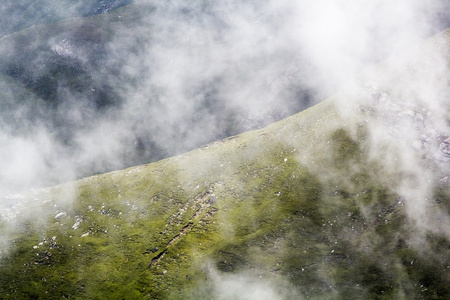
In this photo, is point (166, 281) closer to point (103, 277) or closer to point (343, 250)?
point (103, 277)

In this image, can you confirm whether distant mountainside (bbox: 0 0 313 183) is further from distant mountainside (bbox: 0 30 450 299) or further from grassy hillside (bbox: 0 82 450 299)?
distant mountainside (bbox: 0 30 450 299)

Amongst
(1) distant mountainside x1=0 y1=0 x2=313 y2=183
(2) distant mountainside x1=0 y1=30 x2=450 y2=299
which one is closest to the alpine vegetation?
(2) distant mountainside x1=0 y1=30 x2=450 y2=299

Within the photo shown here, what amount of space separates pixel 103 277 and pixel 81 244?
7717 millimetres

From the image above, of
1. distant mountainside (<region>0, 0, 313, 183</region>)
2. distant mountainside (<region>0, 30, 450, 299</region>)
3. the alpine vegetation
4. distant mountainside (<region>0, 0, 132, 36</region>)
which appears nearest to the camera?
distant mountainside (<region>0, 30, 450, 299</region>)

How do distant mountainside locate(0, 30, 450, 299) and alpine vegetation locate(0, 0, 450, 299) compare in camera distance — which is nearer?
distant mountainside locate(0, 30, 450, 299)

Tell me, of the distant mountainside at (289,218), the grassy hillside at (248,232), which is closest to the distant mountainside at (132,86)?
the grassy hillside at (248,232)

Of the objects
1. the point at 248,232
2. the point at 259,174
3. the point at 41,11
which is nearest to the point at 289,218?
the point at 248,232

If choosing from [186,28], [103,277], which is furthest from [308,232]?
[186,28]

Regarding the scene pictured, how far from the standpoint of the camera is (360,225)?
39500 mm

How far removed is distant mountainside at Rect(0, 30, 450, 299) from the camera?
1487 inches

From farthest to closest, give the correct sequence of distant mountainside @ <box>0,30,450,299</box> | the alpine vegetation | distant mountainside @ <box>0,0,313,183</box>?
distant mountainside @ <box>0,0,313,183</box>
the alpine vegetation
distant mountainside @ <box>0,30,450,299</box>

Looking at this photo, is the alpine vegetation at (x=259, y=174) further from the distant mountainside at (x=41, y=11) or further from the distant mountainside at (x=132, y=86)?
the distant mountainside at (x=41, y=11)

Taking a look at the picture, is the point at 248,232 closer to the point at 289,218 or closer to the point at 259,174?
the point at 289,218

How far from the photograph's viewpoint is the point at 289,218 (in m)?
42.8
